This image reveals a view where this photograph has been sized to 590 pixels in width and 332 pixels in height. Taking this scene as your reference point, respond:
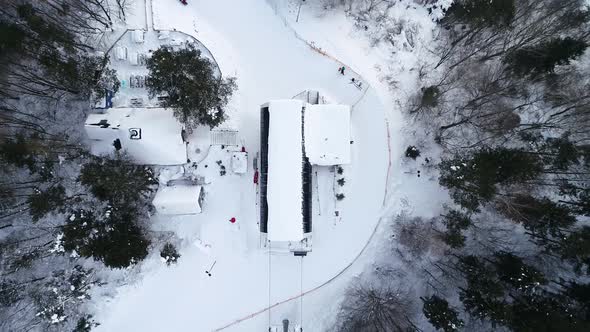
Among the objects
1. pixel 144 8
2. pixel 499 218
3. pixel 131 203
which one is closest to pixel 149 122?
pixel 131 203

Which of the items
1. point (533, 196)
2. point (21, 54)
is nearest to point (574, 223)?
point (533, 196)

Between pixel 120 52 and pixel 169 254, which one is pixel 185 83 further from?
pixel 169 254

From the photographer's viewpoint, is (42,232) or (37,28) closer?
(37,28)

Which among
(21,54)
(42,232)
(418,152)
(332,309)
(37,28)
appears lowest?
(332,309)

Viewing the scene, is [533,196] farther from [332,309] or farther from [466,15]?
[332,309]

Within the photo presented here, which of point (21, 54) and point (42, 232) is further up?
point (21, 54)

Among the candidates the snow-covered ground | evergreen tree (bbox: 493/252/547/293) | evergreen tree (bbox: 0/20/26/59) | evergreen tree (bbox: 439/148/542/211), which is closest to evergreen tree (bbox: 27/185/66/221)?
the snow-covered ground
